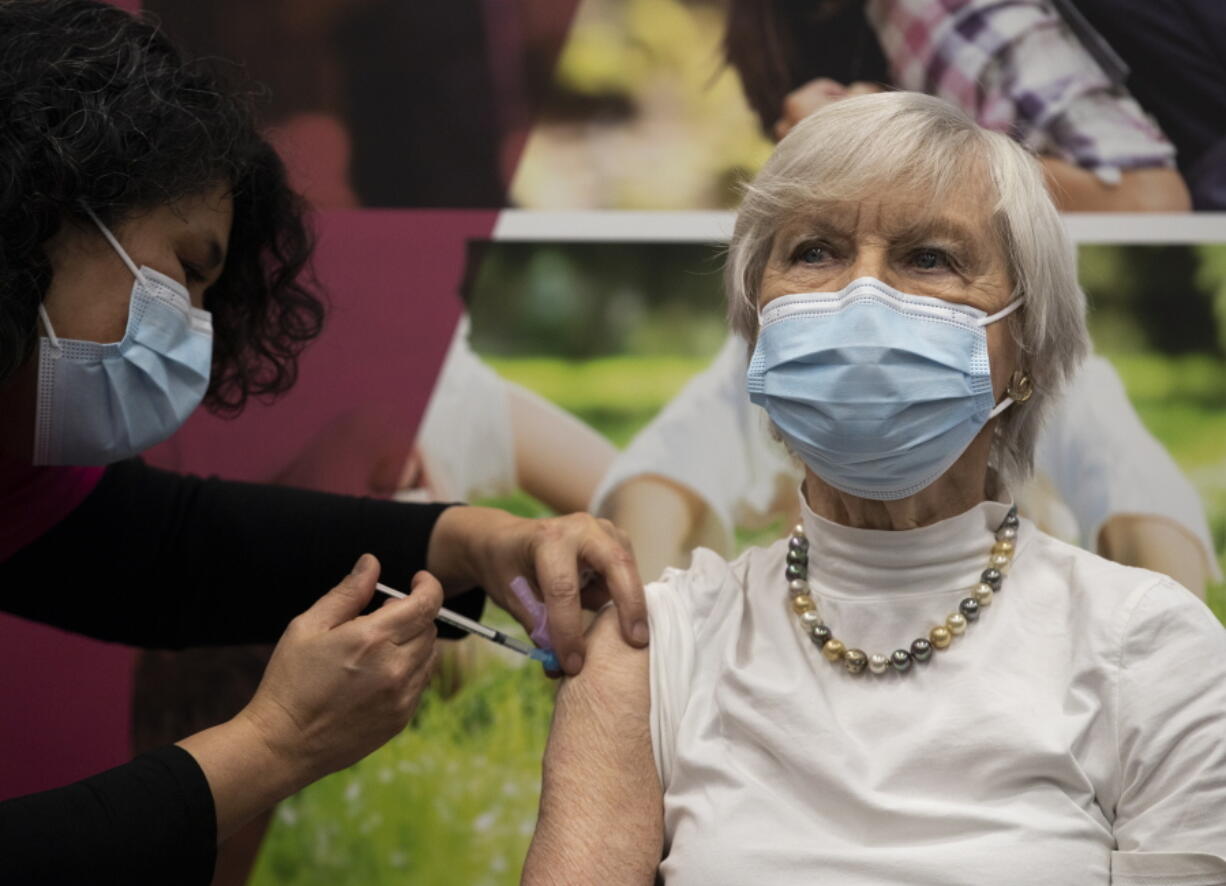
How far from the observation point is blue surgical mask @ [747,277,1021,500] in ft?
4.70

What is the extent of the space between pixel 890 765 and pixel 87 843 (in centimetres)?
89

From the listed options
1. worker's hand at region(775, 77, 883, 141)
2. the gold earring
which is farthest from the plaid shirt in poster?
the gold earring

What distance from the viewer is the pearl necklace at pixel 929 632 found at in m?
1.51

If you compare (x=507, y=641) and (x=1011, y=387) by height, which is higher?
(x=1011, y=387)

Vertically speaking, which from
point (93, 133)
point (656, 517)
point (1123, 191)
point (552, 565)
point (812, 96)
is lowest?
point (656, 517)

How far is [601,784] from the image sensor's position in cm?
152

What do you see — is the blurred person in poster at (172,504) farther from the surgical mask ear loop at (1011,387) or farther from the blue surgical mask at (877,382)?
the surgical mask ear loop at (1011,387)

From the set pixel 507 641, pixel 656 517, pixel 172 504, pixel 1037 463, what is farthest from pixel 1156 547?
pixel 172 504

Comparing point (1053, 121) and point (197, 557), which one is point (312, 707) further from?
point (1053, 121)

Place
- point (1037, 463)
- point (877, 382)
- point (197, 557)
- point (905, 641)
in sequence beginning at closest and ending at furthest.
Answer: point (877, 382), point (905, 641), point (197, 557), point (1037, 463)

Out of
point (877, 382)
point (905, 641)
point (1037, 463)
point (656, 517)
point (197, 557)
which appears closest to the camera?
point (877, 382)

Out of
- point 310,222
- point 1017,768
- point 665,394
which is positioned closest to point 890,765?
point 1017,768

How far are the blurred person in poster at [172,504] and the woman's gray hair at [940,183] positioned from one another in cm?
51

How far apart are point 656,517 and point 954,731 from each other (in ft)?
3.53
